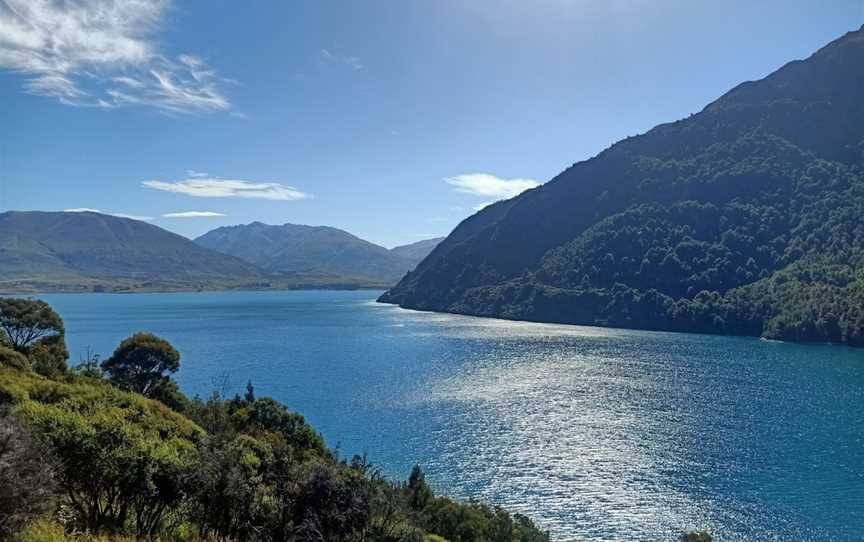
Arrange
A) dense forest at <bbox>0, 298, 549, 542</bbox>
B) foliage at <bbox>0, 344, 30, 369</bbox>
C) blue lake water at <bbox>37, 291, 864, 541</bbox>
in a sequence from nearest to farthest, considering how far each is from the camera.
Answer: dense forest at <bbox>0, 298, 549, 542</bbox> → foliage at <bbox>0, 344, 30, 369</bbox> → blue lake water at <bbox>37, 291, 864, 541</bbox>

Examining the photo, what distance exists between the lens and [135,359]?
223 ft

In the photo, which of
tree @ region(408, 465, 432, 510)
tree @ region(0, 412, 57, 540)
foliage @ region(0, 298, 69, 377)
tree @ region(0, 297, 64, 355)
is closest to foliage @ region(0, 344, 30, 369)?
foliage @ region(0, 298, 69, 377)

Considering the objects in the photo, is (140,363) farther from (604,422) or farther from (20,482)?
(20,482)

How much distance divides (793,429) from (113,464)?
268 feet

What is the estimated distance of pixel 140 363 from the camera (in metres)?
68.1

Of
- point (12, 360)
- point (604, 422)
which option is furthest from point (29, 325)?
point (604, 422)

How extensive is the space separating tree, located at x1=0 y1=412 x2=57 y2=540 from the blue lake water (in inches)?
1613

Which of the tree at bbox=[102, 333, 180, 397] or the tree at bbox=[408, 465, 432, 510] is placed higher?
the tree at bbox=[102, 333, 180, 397]

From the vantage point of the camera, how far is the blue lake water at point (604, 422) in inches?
2023

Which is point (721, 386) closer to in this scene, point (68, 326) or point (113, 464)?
point (113, 464)

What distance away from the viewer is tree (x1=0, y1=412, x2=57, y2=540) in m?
11.5

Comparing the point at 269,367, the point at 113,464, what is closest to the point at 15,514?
the point at 113,464

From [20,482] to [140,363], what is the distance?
62783mm

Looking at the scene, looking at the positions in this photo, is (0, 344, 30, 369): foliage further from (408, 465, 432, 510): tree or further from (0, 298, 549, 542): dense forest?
(408, 465, 432, 510): tree
